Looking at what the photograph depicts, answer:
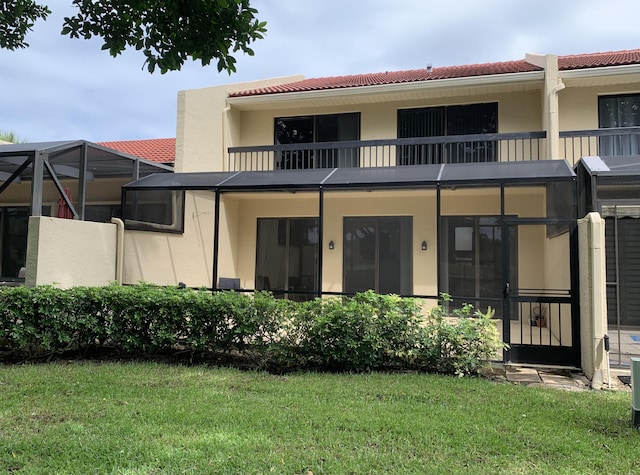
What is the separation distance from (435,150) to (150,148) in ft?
31.5

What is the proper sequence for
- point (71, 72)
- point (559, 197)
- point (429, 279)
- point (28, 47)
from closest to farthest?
point (28, 47)
point (559, 197)
point (71, 72)
point (429, 279)

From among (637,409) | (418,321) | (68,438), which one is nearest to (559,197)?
(418,321)

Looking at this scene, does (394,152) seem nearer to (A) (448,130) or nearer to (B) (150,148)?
(A) (448,130)

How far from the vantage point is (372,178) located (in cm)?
876

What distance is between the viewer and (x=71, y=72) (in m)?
9.91

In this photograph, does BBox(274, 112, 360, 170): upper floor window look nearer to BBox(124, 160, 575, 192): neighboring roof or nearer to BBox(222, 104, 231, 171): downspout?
BBox(222, 104, 231, 171): downspout

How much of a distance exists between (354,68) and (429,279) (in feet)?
25.4

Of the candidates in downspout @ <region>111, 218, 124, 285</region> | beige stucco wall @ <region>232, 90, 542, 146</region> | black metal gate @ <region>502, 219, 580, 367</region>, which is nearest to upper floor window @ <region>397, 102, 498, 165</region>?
beige stucco wall @ <region>232, 90, 542, 146</region>

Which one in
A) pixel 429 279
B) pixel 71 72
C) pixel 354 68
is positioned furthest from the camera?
pixel 354 68

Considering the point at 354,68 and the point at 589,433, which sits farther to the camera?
the point at 354,68

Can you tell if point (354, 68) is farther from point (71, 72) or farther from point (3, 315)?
point (3, 315)

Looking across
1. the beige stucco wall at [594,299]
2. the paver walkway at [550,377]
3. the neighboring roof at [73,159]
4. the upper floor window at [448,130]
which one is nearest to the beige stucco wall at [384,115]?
the upper floor window at [448,130]

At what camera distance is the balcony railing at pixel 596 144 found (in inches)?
390

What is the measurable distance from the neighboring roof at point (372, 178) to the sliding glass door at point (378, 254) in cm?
277
